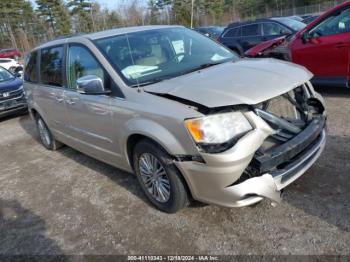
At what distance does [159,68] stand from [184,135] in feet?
3.83

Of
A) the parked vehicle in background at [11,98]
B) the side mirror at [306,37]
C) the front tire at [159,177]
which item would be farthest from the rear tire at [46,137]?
the side mirror at [306,37]

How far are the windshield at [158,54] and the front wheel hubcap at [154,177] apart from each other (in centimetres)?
77

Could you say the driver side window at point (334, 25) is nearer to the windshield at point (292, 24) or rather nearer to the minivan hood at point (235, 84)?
the minivan hood at point (235, 84)

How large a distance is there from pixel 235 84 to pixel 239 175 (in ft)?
2.61

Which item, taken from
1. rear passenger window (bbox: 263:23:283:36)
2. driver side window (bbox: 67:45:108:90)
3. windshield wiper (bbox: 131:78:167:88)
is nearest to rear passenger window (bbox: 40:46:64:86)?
driver side window (bbox: 67:45:108:90)

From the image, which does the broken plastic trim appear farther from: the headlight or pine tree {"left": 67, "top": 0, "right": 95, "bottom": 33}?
pine tree {"left": 67, "top": 0, "right": 95, "bottom": 33}

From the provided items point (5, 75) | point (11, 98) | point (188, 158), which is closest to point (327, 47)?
point (188, 158)

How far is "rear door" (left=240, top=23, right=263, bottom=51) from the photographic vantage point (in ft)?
36.6

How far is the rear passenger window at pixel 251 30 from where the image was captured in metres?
11.2

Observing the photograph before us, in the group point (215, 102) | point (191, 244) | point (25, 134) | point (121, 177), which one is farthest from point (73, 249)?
point (25, 134)

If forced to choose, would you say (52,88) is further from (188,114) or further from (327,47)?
(327,47)

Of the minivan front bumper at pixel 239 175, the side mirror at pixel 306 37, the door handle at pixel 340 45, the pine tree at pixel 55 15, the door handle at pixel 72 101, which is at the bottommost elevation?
the minivan front bumper at pixel 239 175

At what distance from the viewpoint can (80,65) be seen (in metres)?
4.13

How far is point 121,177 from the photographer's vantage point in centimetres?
442
